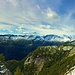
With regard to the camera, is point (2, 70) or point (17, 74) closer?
point (2, 70)

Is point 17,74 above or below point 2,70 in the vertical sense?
below
